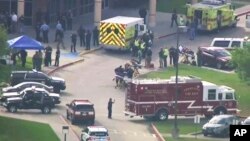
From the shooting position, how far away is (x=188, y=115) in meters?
49.9

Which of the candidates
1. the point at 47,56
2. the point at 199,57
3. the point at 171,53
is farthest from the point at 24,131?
the point at 199,57

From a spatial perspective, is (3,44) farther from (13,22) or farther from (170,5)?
(170,5)

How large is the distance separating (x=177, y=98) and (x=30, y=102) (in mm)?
7635

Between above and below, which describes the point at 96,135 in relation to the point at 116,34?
below

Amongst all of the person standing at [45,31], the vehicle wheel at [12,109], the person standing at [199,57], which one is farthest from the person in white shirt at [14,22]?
the vehicle wheel at [12,109]

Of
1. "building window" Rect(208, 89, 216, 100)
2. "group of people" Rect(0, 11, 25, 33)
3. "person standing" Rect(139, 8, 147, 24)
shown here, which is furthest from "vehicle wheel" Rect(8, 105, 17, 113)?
"person standing" Rect(139, 8, 147, 24)

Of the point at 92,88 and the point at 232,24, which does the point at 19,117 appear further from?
the point at 232,24

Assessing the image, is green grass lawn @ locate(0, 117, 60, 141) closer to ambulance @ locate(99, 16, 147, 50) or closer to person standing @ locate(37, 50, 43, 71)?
person standing @ locate(37, 50, 43, 71)

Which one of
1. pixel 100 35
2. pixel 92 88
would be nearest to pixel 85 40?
pixel 100 35

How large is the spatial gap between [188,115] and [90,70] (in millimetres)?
11974

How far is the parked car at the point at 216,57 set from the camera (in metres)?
63.2

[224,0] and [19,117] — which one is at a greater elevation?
[224,0]

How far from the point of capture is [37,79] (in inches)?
2061

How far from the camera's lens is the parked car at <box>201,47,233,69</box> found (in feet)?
Result: 207
